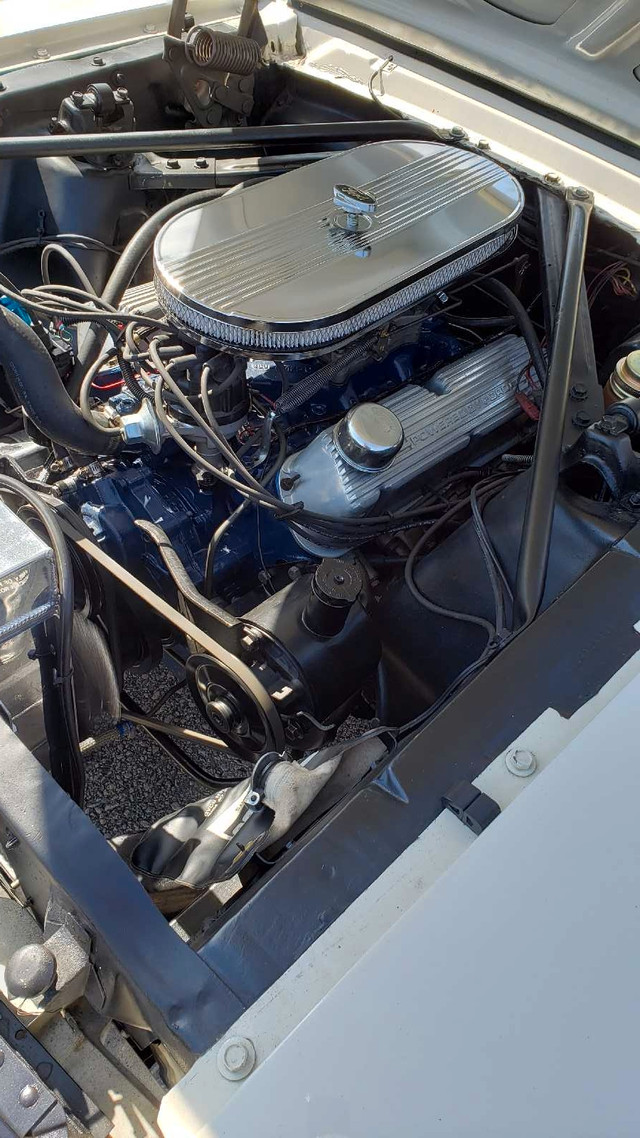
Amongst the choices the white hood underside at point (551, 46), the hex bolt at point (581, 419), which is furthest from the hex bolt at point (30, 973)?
the white hood underside at point (551, 46)

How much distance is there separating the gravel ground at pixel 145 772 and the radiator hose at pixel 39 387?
0.73 metres

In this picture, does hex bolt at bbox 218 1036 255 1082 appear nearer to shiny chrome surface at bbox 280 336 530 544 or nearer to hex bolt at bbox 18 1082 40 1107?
hex bolt at bbox 18 1082 40 1107

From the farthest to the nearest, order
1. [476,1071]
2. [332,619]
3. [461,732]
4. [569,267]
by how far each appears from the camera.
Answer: [569,267]
[332,619]
[461,732]
[476,1071]

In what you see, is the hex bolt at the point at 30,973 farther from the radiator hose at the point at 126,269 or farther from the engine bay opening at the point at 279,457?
the radiator hose at the point at 126,269

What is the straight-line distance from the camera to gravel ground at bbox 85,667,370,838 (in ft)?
5.76

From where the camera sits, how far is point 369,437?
1.25 meters

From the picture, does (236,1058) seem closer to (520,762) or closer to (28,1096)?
(28,1096)

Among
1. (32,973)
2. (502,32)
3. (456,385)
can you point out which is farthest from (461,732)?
(502,32)

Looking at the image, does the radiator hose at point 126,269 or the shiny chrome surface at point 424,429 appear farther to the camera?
the radiator hose at point 126,269

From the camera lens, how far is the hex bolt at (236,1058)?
0.71 metres

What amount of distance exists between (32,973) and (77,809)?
17 centimetres

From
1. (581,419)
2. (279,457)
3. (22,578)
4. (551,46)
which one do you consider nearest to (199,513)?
(279,457)

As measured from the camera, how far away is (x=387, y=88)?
6.38 ft

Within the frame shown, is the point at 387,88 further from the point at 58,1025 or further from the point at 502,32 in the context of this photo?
the point at 58,1025
